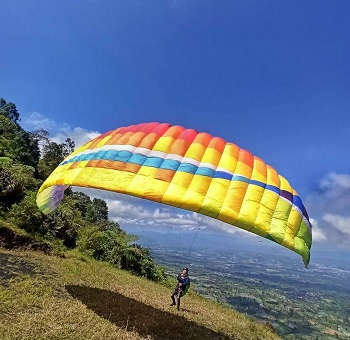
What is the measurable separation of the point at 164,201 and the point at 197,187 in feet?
2.80

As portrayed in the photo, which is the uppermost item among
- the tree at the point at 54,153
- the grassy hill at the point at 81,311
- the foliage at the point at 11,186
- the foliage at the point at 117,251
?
the tree at the point at 54,153

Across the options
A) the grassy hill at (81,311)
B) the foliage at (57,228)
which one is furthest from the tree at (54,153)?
the grassy hill at (81,311)

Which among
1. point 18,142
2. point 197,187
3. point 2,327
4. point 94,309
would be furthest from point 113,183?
point 18,142

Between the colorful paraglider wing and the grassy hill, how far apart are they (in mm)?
3663

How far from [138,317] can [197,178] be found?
6322mm

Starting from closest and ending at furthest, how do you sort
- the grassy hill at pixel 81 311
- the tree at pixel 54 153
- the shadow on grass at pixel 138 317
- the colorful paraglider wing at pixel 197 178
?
the colorful paraglider wing at pixel 197 178 < the grassy hill at pixel 81 311 < the shadow on grass at pixel 138 317 < the tree at pixel 54 153

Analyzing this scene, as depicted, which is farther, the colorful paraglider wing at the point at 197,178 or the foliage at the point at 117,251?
the foliage at the point at 117,251

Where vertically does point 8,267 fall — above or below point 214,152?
below

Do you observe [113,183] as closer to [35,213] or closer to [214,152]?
[214,152]

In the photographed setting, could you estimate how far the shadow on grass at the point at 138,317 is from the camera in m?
10.2

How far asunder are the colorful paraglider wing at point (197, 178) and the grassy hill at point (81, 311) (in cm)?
366

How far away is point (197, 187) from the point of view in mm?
7281

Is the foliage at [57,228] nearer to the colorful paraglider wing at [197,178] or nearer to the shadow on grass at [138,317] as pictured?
the shadow on grass at [138,317]

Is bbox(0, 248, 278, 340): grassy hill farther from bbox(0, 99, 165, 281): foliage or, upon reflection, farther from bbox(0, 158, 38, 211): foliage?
bbox(0, 158, 38, 211): foliage
